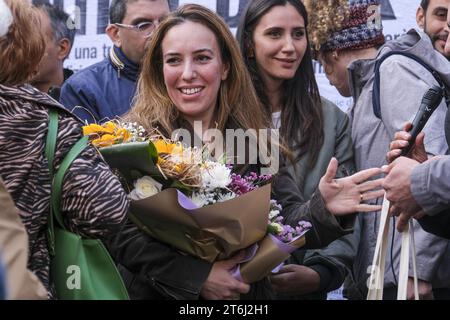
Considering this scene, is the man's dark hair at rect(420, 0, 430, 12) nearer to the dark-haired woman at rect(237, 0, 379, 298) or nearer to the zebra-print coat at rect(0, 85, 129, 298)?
the dark-haired woman at rect(237, 0, 379, 298)

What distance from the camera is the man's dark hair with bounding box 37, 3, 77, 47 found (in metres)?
6.13

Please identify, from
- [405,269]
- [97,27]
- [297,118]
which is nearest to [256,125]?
[297,118]

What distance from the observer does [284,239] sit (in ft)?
12.6

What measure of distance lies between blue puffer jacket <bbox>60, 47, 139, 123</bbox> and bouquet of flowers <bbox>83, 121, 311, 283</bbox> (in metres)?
1.27

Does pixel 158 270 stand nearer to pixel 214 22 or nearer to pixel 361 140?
pixel 214 22

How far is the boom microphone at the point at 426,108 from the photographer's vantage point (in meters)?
4.04

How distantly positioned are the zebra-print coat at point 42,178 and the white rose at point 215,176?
0.54 metres

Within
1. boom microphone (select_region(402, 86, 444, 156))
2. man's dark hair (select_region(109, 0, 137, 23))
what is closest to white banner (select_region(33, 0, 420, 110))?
man's dark hair (select_region(109, 0, 137, 23))

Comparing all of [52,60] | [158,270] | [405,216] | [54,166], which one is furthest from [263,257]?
[52,60]

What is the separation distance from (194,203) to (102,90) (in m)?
1.77

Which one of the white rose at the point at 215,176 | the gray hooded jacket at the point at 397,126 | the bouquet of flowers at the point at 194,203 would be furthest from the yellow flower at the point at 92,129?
the gray hooded jacket at the point at 397,126

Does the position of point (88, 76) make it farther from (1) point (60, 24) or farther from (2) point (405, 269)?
(2) point (405, 269)

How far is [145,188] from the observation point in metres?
3.66

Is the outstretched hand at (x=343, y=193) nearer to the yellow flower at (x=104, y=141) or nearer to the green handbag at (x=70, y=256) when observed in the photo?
the yellow flower at (x=104, y=141)
